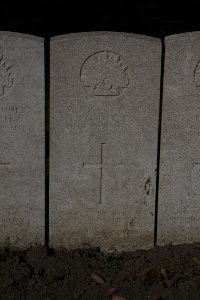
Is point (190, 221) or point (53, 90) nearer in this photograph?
point (53, 90)

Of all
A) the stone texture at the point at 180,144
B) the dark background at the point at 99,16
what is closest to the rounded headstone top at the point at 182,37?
the stone texture at the point at 180,144

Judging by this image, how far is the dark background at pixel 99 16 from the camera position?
1206cm

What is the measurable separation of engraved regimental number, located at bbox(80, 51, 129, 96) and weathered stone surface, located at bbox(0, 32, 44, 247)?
0.36 meters

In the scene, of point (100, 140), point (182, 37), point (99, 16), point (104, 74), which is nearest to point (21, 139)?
point (100, 140)

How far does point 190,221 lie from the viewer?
16.8ft

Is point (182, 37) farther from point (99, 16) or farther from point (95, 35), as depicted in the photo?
point (99, 16)

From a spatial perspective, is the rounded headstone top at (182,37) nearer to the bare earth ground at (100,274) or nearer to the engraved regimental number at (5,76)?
the engraved regimental number at (5,76)

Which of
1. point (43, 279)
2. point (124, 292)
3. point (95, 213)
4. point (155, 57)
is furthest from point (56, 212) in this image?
point (155, 57)

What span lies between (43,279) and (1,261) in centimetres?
43

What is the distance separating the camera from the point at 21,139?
4793mm

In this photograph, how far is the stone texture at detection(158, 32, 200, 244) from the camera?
475cm

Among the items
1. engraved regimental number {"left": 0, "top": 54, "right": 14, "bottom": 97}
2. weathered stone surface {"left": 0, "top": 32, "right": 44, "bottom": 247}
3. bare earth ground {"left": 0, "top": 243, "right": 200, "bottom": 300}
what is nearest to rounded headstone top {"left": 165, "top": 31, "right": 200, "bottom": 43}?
weathered stone surface {"left": 0, "top": 32, "right": 44, "bottom": 247}

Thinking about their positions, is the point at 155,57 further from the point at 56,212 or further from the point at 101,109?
the point at 56,212

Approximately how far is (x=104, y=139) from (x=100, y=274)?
3.50ft
